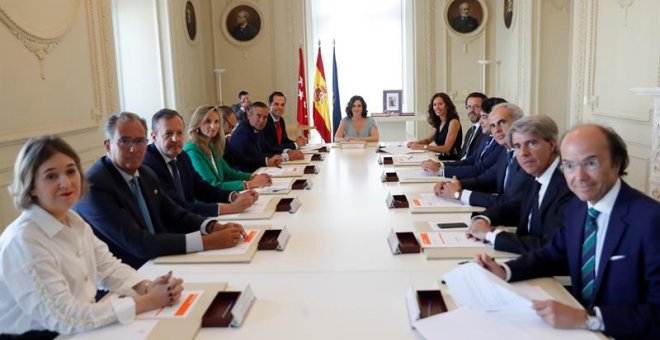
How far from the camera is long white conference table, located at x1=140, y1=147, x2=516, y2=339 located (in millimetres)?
1521

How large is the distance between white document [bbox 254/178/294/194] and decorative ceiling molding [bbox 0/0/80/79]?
226 centimetres

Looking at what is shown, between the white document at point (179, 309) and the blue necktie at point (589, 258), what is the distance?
116cm

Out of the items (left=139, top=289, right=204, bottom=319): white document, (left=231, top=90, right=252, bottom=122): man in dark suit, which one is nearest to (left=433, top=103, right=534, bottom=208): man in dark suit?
(left=139, top=289, right=204, bottom=319): white document

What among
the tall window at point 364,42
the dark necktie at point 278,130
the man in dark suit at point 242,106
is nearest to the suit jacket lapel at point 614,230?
the man in dark suit at point 242,106

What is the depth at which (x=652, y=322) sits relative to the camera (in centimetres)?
140

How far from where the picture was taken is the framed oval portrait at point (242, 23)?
28.2 feet

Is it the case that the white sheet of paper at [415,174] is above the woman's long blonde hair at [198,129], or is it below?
below

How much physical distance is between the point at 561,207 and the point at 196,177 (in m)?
2.16

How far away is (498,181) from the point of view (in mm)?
3375

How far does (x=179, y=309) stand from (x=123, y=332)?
0.18 meters

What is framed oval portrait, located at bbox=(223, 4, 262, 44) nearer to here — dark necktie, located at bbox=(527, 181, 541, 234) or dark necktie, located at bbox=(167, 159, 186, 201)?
dark necktie, located at bbox=(167, 159, 186, 201)

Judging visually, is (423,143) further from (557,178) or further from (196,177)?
(557,178)

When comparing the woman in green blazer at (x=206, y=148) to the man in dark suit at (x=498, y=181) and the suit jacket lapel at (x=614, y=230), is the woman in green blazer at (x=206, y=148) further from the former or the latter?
the suit jacket lapel at (x=614, y=230)

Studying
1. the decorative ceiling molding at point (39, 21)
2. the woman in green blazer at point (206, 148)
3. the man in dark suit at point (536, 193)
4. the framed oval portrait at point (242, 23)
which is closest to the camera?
the man in dark suit at point (536, 193)
